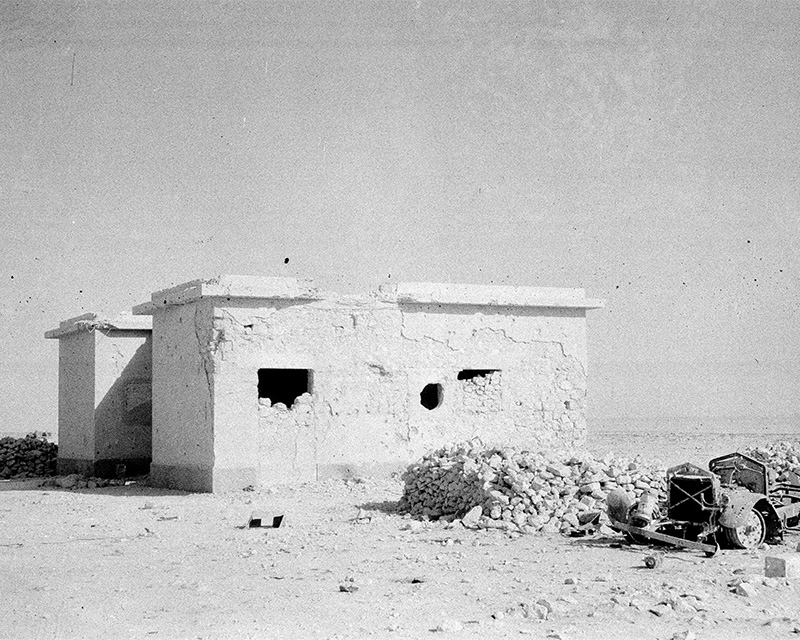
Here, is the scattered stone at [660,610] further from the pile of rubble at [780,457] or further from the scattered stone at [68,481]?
the scattered stone at [68,481]

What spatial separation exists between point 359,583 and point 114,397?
1146cm

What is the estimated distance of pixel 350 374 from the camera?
15.6 meters

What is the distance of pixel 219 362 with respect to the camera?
14.5 meters

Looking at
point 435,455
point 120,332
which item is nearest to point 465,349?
point 435,455

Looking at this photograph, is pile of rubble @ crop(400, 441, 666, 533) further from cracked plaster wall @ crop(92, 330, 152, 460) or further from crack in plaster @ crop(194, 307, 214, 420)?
cracked plaster wall @ crop(92, 330, 152, 460)

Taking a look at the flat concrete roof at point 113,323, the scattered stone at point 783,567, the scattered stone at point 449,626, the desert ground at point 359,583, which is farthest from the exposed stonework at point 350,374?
the scattered stone at point 783,567

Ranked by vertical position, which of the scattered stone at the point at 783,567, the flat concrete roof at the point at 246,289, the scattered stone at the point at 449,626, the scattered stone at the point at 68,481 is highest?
the flat concrete roof at the point at 246,289

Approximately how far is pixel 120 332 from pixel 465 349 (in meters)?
6.82

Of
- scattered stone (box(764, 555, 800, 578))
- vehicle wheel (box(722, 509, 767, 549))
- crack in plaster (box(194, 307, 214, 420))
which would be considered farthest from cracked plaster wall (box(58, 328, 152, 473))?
scattered stone (box(764, 555, 800, 578))

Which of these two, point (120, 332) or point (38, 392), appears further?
point (38, 392)

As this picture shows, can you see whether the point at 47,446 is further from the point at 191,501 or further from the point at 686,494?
the point at 686,494

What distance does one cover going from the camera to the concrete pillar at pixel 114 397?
17953 millimetres

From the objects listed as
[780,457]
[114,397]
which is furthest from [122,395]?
[780,457]

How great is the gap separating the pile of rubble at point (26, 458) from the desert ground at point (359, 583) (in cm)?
840
